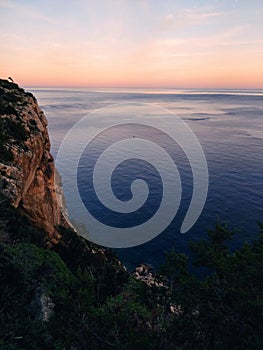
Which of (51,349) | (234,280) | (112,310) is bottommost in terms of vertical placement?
(112,310)

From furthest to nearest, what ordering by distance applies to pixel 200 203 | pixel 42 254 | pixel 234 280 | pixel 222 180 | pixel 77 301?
pixel 222 180
pixel 200 203
pixel 42 254
pixel 77 301
pixel 234 280

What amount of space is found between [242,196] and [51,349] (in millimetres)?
56300

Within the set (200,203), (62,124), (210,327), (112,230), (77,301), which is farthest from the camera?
(62,124)

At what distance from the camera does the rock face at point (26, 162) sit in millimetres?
22266

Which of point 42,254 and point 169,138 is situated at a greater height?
point 42,254

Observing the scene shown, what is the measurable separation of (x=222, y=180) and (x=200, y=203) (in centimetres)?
1613

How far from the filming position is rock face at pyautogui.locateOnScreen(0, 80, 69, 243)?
22266mm

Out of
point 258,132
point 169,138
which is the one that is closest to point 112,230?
point 169,138

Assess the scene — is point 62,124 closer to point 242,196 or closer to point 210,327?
point 242,196

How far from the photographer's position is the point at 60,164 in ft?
295

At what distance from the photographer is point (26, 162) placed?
25156mm

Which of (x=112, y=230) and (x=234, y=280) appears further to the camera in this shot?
(x=112, y=230)

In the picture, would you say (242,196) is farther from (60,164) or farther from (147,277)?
(60,164)

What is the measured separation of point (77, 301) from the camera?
15555 mm
